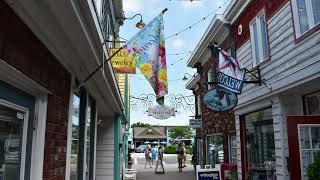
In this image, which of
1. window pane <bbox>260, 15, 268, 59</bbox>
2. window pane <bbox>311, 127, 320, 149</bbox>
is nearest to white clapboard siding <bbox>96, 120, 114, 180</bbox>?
window pane <bbox>260, 15, 268, 59</bbox>

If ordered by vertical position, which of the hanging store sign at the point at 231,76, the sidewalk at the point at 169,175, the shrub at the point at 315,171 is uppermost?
the hanging store sign at the point at 231,76

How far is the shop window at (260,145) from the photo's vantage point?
9883 mm

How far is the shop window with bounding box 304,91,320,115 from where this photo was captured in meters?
7.90

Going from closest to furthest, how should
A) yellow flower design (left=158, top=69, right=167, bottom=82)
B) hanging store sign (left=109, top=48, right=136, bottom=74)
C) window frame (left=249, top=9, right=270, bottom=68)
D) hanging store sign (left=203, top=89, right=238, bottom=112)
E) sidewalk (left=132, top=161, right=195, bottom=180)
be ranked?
yellow flower design (left=158, top=69, right=167, bottom=82) → hanging store sign (left=109, top=48, right=136, bottom=74) → window frame (left=249, top=9, right=270, bottom=68) → hanging store sign (left=203, top=89, right=238, bottom=112) → sidewalk (left=132, top=161, right=195, bottom=180)

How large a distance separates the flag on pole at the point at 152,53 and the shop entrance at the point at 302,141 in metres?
3.66

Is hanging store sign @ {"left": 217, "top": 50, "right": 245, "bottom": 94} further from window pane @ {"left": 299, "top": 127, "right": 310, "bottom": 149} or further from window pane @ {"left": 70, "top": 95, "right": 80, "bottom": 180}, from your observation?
window pane @ {"left": 70, "top": 95, "right": 80, "bottom": 180}

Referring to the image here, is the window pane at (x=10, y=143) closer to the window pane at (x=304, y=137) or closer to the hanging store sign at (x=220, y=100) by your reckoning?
the window pane at (x=304, y=137)

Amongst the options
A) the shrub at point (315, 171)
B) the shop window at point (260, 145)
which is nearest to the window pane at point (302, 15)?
the shop window at point (260, 145)

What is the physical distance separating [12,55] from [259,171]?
9277 millimetres

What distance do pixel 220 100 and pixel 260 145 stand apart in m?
1.61

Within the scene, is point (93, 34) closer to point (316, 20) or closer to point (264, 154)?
point (316, 20)

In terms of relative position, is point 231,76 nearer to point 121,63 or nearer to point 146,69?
point 121,63

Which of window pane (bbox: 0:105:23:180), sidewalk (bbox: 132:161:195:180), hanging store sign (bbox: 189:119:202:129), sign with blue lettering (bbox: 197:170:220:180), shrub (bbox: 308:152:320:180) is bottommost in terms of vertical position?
sidewalk (bbox: 132:161:195:180)

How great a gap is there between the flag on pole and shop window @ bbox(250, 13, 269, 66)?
19.4 ft
